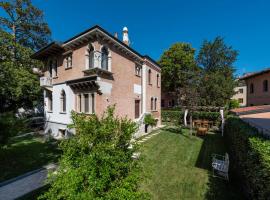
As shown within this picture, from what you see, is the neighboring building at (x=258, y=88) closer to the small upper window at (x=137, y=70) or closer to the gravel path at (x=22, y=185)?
the small upper window at (x=137, y=70)

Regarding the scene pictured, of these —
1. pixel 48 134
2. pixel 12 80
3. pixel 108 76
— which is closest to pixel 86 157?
pixel 108 76

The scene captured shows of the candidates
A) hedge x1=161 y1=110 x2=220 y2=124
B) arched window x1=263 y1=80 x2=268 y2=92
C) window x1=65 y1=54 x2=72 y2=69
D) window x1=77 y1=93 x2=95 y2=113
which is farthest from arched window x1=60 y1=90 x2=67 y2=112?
arched window x1=263 y1=80 x2=268 y2=92

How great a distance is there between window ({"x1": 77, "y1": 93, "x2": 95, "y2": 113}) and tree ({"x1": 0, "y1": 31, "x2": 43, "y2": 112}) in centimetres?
868

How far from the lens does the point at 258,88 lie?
2017 cm

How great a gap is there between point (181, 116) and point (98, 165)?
20.5 m

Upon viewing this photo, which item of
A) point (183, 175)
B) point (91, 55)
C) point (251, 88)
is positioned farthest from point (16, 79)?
point (251, 88)

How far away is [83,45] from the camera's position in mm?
11922

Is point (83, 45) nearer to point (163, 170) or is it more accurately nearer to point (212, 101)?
point (163, 170)

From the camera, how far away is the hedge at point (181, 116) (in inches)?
725

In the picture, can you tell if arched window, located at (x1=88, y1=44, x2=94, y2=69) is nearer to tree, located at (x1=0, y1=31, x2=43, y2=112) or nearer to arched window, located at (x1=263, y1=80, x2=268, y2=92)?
tree, located at (x1=0, y1=31, x2=43, y2=112)

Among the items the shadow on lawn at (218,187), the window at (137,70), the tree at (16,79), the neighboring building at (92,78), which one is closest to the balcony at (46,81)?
the neighboring building at (92,78)

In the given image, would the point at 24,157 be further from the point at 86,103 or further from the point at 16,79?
the point at 16,79

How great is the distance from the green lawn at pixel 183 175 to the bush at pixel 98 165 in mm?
575

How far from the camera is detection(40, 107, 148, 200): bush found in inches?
116
